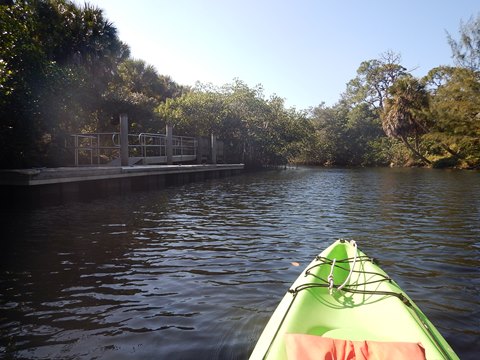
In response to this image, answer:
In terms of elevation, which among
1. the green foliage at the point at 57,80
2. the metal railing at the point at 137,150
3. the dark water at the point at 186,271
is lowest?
the dark water at the point at 186,271

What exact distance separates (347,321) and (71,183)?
11.5 meters

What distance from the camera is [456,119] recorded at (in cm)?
3941

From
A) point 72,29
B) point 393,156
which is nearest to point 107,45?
point 72,29

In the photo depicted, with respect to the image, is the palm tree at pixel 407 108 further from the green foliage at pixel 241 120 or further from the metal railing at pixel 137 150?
the metal railing at pixel 137 150

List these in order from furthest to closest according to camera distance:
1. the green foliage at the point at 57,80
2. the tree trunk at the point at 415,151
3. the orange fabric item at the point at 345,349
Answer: the tree trunk at the point at 415,151, the green foliage at the point at 57,80, the orange fabric item at the point at 345,349

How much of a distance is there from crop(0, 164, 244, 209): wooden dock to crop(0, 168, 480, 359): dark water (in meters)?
0.73

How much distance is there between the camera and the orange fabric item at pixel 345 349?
273 cm

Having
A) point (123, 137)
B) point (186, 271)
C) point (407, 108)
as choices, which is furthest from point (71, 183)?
point (407, 108)

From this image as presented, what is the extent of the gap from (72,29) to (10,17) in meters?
11.4

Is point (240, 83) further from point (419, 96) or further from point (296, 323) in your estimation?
point (296, 323)

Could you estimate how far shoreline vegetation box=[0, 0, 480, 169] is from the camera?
12.5 metres

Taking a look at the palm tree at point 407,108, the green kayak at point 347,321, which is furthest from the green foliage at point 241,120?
the green kayak at point 347,321

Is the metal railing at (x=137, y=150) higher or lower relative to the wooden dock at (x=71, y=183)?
higher

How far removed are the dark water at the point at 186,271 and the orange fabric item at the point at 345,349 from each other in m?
0.95
